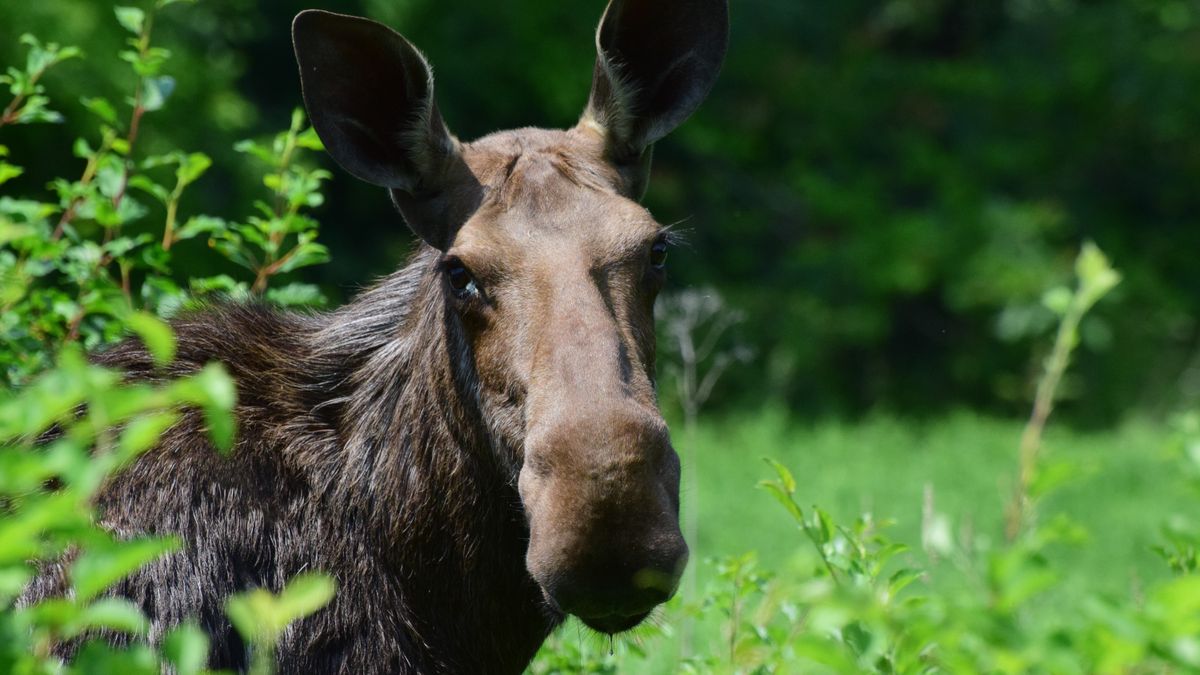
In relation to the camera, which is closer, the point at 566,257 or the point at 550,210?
the point at 566,257

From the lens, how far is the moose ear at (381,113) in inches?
149

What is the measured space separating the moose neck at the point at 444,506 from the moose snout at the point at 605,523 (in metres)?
0.54

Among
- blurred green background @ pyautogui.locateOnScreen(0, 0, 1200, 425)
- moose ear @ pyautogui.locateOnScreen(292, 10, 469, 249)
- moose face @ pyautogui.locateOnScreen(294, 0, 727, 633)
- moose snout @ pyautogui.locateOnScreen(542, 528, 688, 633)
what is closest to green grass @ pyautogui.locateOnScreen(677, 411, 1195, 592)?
blurred green background @ pyautogui.locateOnScreen(0, 0, 1200, 425)

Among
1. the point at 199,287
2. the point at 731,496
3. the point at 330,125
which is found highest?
the point at 330,125

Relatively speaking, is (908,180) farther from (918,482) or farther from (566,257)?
(566,257)

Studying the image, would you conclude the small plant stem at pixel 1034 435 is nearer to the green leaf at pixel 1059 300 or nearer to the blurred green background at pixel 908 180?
the green leaf at pixel 1059 300

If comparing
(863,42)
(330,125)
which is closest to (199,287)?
(330,125)

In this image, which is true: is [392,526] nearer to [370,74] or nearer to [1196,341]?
[370,74]

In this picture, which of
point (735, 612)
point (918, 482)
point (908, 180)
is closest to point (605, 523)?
point (735, 612)

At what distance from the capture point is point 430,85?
12.5 feet

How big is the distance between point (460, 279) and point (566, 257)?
0.31 metres

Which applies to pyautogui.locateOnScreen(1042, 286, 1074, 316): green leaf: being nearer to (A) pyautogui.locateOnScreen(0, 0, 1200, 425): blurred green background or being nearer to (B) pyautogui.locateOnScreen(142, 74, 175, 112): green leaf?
(B) pyautogui.locateOnScreen(142, 74, 175, 112): green leaf

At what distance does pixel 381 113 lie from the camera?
12.9 ft

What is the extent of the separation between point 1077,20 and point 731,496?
10125 millimetres
